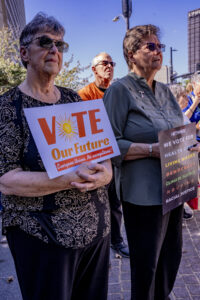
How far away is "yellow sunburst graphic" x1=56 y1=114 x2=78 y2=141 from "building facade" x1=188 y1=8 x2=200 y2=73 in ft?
301

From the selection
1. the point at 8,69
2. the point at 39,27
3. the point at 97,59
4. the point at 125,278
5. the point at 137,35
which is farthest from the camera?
the point at 8,69

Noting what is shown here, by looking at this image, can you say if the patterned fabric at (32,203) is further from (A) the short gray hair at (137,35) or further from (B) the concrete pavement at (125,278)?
(B) the concrete pavement at (125,278)

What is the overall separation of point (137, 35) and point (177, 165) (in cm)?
92

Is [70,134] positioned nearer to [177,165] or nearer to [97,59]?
[177,165]

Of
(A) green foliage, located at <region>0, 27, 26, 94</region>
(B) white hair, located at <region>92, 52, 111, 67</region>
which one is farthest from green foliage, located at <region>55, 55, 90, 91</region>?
(B) white hair, located at <region>92, 52, 111, 67</region>

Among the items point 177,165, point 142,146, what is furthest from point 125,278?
point 142,146

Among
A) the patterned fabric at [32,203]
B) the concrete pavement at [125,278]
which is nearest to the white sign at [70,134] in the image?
the patterned fabric at [32,203]

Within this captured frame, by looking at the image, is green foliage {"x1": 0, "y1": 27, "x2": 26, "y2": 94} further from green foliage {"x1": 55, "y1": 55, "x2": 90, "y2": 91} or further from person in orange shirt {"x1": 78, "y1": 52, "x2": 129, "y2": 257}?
person in orange shirt {"x1": 78, "y1": 52, "x2": 129, "y2": 257}

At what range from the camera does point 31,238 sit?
1265mm

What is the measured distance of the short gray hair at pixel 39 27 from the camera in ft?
4.33

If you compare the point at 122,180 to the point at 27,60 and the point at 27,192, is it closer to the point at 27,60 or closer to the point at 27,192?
the point at 27,192

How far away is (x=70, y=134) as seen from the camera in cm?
120

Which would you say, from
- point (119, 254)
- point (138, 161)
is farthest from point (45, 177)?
point (119, 254)

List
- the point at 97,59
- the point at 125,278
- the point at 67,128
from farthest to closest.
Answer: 1. the point at 97,59
2. the point at 125,278
3. the point at 67,128
